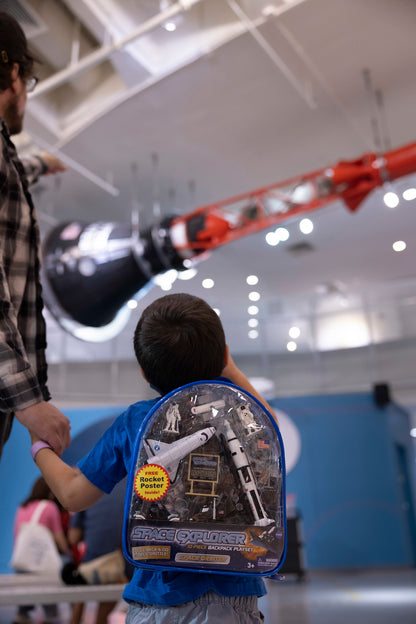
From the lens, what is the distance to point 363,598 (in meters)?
3.18

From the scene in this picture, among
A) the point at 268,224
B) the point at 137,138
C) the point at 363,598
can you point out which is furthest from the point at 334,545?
the point at 137,138

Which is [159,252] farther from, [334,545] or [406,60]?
[334,545]

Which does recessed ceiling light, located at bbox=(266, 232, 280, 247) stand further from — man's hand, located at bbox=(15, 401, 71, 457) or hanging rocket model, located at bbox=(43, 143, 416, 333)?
man's hand, located at bbox=(15, 401, 71, 457)

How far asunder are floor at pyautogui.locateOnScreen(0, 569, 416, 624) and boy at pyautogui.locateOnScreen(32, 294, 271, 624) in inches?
40.7

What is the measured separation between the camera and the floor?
235cm

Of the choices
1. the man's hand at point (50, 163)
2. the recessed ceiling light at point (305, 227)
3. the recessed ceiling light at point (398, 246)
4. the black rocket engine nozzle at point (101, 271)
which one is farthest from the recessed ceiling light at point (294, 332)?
the man's hand at point (50, 163)

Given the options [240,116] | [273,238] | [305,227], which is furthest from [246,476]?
[305,227]

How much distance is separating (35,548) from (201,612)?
1.32 meters

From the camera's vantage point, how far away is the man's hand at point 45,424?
575mm

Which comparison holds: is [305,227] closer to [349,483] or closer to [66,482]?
[349,483]

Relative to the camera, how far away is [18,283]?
2.29ft

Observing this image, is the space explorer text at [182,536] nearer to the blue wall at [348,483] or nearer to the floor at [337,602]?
the floor at [337,602]

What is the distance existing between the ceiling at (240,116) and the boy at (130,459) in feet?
4.02

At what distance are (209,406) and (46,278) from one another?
97.5 inches
